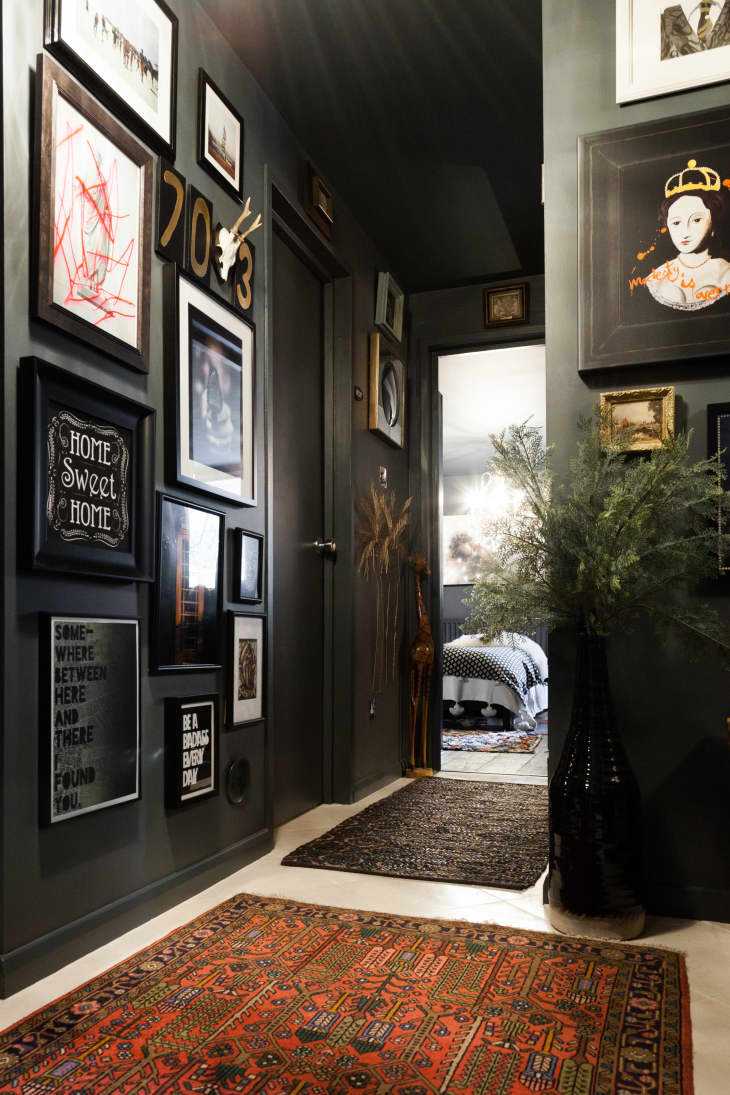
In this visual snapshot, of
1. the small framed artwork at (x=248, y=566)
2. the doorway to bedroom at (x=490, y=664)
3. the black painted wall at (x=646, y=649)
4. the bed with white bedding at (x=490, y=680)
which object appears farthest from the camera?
the bed with white bedding at (x=490, y=680)

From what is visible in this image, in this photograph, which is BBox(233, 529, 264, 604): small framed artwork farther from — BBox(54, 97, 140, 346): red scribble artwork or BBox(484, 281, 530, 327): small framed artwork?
BBox(484, 281, 530, 327): small framed artwork

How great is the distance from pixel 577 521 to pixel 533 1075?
4.15 feet

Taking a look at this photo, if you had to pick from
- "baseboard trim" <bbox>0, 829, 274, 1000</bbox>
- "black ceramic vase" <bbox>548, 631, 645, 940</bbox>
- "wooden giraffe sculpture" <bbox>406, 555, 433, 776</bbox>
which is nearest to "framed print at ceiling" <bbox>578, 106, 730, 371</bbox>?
"black ceramic vase" <bbox>548, 631, 645, 940</bbox>

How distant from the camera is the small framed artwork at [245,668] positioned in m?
2.72

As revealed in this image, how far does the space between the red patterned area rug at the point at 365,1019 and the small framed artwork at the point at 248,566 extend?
3.40ft

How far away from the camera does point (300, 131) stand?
3408mm

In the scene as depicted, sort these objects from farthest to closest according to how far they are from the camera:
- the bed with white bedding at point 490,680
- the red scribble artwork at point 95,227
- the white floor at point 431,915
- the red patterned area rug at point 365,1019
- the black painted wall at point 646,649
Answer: the bed with white bedding at point 490,680, the black painted wall at point 646,649, the red scribble artwork at point 95,227, the white floor at point 431,915, the red patterned area rug at point 365,1019

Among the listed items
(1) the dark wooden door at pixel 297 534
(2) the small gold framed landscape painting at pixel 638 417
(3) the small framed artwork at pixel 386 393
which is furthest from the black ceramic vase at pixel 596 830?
(3) the small framed artwork at pixel 386 393

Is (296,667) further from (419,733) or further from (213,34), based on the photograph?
(213,34)

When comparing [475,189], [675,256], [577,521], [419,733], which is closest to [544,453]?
[577,521]

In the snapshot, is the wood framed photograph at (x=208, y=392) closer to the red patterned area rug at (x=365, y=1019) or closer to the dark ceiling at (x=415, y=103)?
the dark ceiling at (x=415, y=103)

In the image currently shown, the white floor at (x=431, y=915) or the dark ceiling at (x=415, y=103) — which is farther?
the dark ceiling at (x=415, y=103)

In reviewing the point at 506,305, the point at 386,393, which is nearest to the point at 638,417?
the point at 386,393

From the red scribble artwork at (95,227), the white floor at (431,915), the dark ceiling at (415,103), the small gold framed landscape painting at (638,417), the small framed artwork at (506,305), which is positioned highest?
the dark ceiling at (415,103)
